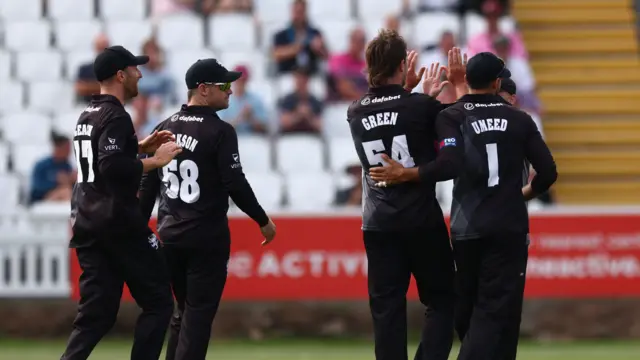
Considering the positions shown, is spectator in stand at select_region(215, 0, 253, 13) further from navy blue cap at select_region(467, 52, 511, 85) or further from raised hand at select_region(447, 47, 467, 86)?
navy blue cap at select_region(467, 52, 511, 85)

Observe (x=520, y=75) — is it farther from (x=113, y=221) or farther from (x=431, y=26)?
(x=113, y=221)

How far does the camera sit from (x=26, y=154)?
48.0 feet

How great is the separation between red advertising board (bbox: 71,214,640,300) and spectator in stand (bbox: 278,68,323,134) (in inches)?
95.2

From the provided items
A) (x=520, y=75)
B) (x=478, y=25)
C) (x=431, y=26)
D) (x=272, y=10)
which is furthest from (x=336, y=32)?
(x=520, y=75)

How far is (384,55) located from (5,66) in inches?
345

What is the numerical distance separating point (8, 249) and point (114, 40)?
4213 millimetres

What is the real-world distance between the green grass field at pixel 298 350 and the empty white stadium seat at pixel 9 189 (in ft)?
6.33

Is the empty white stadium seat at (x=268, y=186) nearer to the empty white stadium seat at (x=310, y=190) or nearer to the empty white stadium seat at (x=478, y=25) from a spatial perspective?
the empty white stadium seat at (x=310, y=190)

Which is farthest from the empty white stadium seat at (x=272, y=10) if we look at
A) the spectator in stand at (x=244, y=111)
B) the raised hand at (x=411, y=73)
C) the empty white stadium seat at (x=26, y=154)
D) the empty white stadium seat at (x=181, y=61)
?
the raised hand at (x=411, y=73)

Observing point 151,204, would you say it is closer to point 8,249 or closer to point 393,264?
point 393,264

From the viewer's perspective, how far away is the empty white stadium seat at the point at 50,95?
1580cm

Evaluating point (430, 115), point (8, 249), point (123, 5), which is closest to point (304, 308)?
point (8, 249)

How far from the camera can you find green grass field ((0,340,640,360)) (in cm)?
1166

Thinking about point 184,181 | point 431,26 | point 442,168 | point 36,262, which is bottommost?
point 36,262
